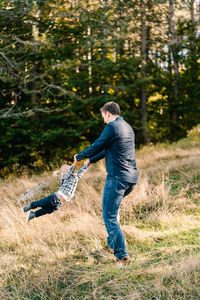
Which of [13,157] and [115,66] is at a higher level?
[115,66]

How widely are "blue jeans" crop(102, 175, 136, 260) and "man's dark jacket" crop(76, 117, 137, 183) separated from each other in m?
0.08

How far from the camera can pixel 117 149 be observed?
3316 millimetres

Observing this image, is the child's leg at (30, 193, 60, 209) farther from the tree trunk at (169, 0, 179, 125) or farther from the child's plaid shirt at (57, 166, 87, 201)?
the tree trunk at (169, 0, 179, 125)

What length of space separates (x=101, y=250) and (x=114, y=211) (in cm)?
89

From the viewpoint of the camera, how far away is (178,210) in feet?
16.9

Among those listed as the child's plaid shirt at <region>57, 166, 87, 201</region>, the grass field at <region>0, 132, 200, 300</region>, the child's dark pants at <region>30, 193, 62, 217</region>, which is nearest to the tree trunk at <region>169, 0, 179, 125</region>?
the grass field at <region>0, 132, 200, 300</region>

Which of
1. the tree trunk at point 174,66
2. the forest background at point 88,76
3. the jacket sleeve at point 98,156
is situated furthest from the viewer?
the tree trunk at point 174,66

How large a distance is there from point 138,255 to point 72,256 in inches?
33.0

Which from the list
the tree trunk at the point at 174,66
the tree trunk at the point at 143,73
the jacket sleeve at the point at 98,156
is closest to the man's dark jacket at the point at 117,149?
the jacket sleeve at the point at 98,156

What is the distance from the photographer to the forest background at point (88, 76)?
29.7ft

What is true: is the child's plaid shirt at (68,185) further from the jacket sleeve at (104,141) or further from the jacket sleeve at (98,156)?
the jacket sleeve at (104,141)

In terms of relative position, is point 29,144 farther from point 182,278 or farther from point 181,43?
point 182,278

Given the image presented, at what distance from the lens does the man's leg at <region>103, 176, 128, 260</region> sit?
10.8 ft

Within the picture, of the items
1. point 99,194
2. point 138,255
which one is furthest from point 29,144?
point 138,255
